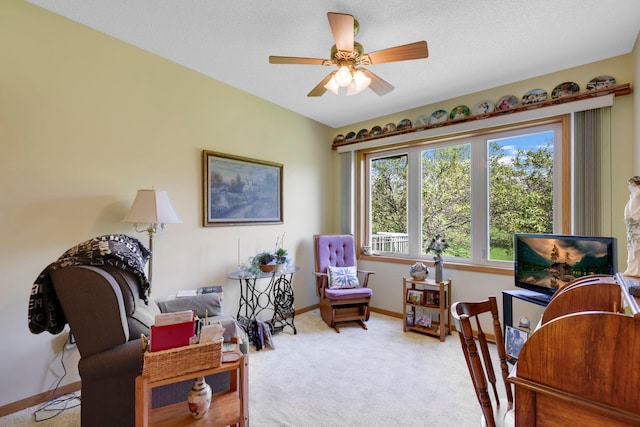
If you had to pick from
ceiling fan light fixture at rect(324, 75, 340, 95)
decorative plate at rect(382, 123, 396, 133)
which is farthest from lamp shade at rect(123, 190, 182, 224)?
decorative plate at rect(382, 123, 396, 133)

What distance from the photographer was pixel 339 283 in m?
3.56

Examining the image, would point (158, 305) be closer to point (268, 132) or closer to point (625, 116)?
point (268, 132)

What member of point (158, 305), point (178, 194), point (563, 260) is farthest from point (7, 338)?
point (563, 260)

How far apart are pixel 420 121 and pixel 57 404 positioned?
14.3 feet

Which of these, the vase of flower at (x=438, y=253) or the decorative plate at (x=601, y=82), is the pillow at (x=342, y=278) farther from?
the decorative plate at (x=601, y=82)

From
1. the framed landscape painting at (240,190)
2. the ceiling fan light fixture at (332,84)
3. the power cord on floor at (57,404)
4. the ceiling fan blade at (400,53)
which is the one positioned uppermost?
the ceiling fan blade at (400,53)

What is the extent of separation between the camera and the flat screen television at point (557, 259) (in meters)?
2.05

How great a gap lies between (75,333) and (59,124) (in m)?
1.59

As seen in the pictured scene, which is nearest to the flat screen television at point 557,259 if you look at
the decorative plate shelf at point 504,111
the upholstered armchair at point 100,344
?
the decorative plate shelf at point 504,111

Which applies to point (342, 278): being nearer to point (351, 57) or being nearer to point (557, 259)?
point (557, 259)

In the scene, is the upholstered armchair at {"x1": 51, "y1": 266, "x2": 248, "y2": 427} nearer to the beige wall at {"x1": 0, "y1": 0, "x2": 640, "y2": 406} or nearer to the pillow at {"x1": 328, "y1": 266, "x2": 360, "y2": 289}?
the beige wall at {"x1": 0, "y1": 0, "x2": 640, "y2": 406}

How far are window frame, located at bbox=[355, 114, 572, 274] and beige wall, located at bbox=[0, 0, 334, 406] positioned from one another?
1.82 metres

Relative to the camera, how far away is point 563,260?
223 centimetres

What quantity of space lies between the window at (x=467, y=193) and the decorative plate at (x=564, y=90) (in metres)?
0.28
